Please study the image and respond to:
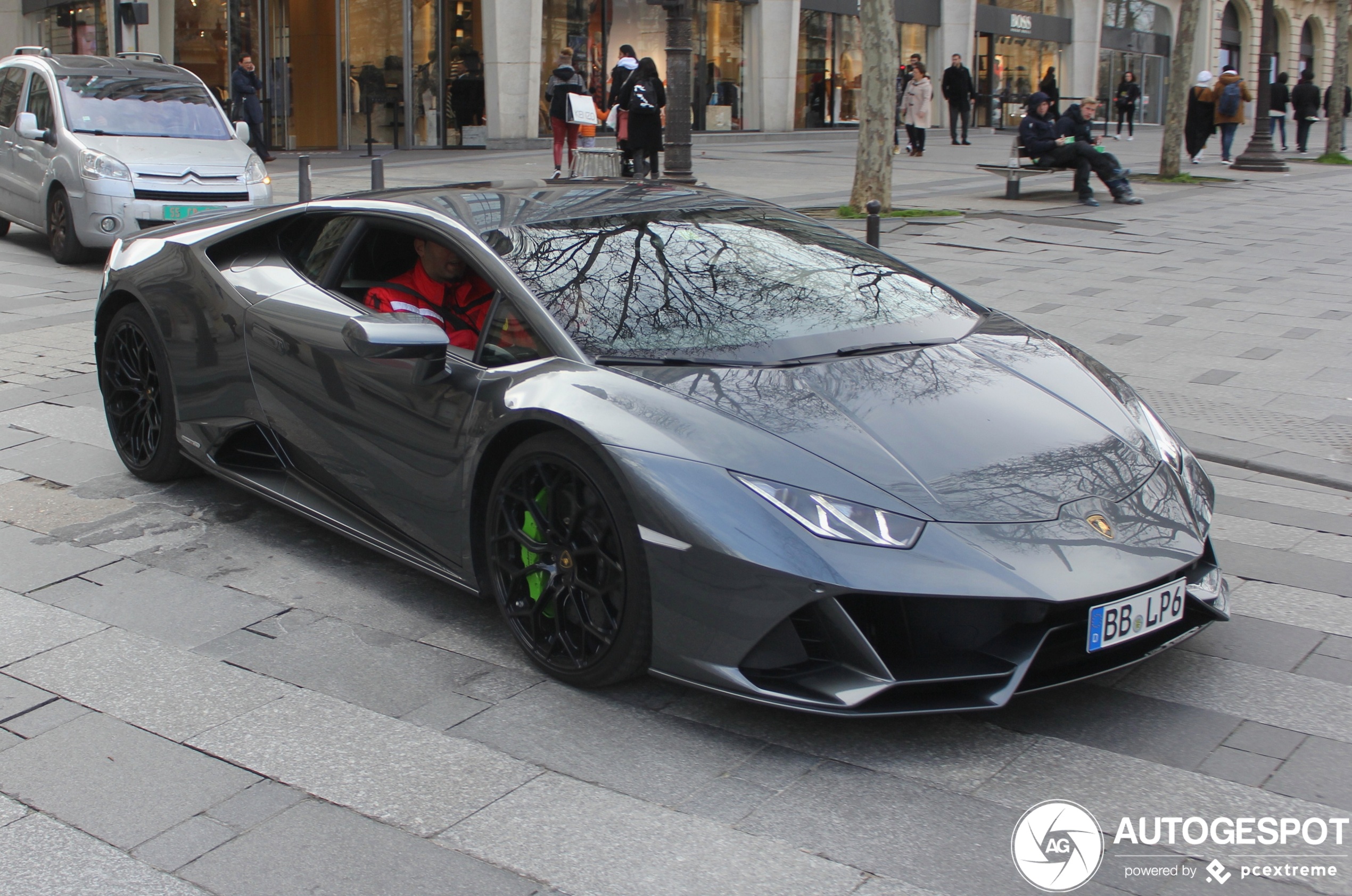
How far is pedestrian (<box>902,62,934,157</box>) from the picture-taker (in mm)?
23562

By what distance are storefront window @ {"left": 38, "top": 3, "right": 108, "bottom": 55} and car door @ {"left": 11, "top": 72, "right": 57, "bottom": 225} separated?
65.7ft

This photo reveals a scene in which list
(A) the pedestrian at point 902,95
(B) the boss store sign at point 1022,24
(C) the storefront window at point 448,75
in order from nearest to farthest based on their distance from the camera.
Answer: (A) the pedestrian at point 902,95, (C) the storefront window at point 448,75, (B) the boss store sign at point 1022,24

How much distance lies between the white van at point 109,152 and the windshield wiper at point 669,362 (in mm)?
8917

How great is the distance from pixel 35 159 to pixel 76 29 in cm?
2314

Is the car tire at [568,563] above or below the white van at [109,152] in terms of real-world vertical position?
below

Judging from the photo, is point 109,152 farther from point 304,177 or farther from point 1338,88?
point 1338,88

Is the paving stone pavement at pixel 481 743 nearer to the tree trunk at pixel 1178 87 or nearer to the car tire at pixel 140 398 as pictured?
the car tire at pixel 140 398

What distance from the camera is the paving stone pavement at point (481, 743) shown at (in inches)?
105

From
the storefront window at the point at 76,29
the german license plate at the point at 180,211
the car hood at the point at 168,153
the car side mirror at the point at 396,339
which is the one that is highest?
the storefront window at the point at 76,29

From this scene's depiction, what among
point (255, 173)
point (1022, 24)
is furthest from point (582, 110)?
point (1022, 24)

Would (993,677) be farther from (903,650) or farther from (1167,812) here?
(1167,812)

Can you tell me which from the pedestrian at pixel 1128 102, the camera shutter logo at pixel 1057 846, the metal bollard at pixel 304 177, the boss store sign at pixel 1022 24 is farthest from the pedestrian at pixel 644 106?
Result: the boss store sign at pixel 1022 24

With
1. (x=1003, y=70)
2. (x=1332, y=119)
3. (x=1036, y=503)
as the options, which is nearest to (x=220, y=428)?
(x=1036, y=503)

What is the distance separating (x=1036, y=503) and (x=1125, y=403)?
906 mm
